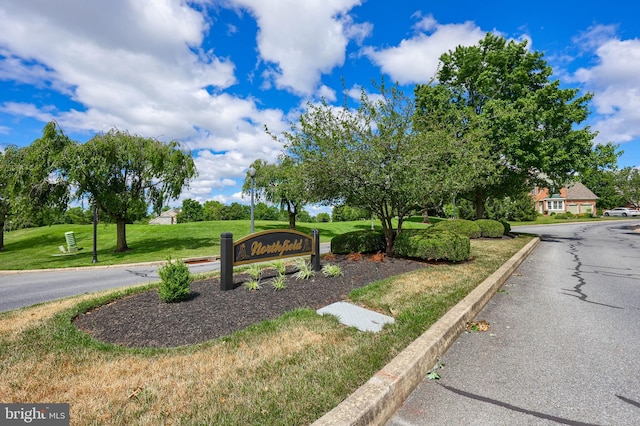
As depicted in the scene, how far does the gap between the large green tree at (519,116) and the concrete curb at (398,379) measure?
12573 millimetres

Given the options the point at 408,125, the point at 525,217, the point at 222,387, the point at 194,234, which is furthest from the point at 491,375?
the point at 525,217

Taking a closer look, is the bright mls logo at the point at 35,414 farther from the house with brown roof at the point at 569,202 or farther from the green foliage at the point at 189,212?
the house with brown roof at the point at 569,202

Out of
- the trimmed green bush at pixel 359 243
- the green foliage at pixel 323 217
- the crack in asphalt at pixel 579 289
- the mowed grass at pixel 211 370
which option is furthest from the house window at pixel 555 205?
the mowed grass at pixel 211 370

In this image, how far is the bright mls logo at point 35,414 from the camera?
7.77 feet

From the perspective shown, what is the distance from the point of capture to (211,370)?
300 centimetres

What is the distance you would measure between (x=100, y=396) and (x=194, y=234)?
22.3m

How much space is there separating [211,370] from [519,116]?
61.1 ft

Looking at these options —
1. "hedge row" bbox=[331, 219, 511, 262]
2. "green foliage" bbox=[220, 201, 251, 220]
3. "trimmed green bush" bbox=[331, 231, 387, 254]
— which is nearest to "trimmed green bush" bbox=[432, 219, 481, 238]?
"hedge row" bbox=[331, 219, 511, 262]

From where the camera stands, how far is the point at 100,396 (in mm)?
2617

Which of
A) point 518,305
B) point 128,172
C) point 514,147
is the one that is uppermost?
point 514,147

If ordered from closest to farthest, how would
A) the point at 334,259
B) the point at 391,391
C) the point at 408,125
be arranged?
1. the point at 391,391
2. the point at 408,125
3. the point at 334,259

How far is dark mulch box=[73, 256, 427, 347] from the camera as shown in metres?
4.04

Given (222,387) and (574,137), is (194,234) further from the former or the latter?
(574,137)

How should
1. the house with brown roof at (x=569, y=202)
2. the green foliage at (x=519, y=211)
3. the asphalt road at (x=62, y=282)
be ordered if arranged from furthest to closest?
the house with brown roof at (x=569, y=202)
the green foliage at (x=519, y=211)
the asphalt road at (x=62, y=282)
